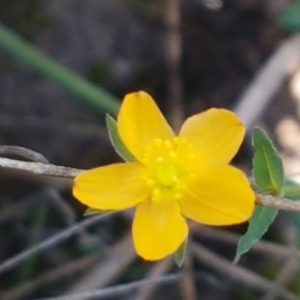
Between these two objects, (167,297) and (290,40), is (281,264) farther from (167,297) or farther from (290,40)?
(290,40)

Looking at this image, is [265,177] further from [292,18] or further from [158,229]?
[292,18]

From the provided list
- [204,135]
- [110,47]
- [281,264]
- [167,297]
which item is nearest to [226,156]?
[204,135]

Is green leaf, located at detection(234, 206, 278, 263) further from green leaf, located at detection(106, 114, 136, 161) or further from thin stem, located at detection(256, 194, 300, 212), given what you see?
green leaf, located at detection(106, 114, 136, 161)

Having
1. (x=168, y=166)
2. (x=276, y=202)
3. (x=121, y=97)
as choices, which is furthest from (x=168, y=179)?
(x=121, y=97)

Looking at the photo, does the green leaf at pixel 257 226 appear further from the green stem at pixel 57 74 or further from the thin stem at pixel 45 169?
the green stem at pixel 57 74

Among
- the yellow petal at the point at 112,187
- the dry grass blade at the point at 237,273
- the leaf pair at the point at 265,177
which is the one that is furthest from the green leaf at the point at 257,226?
the dry grass blade at the point at 237,273

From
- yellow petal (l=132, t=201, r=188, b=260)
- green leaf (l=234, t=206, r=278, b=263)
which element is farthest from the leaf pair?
yellow petal (l=132, t=201, r=188, b=260)
